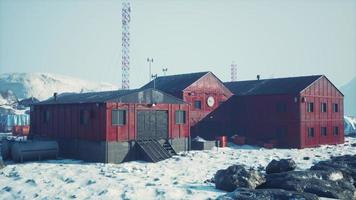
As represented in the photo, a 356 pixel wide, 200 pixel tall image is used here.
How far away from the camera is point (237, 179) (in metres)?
17.7

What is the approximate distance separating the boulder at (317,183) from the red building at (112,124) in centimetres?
1220

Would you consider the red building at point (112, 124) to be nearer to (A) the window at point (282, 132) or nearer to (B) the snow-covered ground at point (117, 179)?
(B) the snow-covered ground at point (117, 179)

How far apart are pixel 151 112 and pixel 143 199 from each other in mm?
14201

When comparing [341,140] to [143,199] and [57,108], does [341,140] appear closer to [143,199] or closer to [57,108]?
[57,108]

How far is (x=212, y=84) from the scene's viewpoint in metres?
42.6

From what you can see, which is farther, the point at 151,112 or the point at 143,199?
the point at 151,112

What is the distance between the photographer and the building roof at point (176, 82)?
40784mm

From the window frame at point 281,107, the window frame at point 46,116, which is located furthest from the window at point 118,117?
the window frame at point 281,107

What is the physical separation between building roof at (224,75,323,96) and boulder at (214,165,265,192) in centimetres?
2209

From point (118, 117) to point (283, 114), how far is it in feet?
61.3

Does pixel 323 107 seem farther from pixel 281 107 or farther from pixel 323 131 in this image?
pixel 281 107

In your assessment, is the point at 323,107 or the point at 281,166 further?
the point at 323,107

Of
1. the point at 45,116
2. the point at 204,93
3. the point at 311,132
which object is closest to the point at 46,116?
the point at 45,116

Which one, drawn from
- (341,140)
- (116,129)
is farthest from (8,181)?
(341,140)
